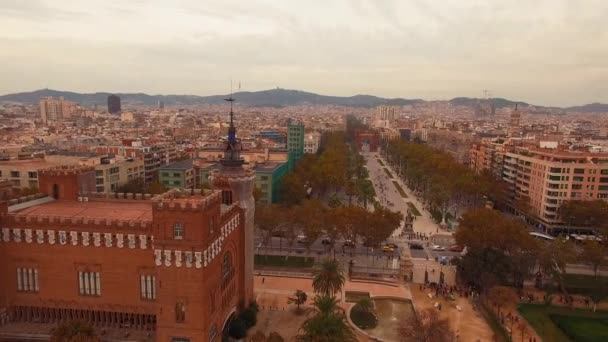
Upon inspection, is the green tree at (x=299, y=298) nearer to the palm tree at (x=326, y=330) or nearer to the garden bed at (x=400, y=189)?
the palm tree at (x=326, y=330)

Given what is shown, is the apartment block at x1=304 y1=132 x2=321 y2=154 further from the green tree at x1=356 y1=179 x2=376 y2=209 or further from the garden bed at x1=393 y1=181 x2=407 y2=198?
the green tree at x1=356 y1=179 x2=376 y2=209

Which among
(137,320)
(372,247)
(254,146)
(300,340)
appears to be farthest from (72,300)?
(254,146)

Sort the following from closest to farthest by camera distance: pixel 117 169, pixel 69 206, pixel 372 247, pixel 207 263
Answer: pixel 207 263 → pixel 69 206 → pixel 372 247 → pixel 117 169

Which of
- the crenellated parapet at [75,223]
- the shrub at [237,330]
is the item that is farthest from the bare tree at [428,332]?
the crenellated parapet at [75,223]

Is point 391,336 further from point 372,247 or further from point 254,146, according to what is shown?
point 254,146

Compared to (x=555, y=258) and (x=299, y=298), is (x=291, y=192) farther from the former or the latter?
(x=555, y=258)

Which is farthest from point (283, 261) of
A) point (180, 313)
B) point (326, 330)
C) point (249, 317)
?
point (180, 313)
